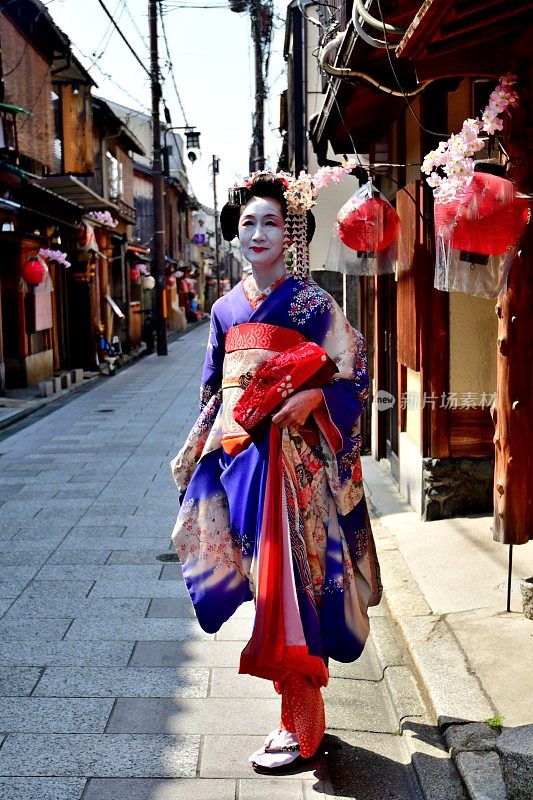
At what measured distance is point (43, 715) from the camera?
4.39m

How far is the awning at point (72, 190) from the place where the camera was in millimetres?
19625

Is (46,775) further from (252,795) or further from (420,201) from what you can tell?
(420,201)

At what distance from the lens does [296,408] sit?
3.92 meters

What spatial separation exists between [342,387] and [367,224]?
4612 mm

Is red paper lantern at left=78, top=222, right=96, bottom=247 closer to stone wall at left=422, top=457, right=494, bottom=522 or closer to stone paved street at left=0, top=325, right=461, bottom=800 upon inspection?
stone paved street at left=0, top=325, right=461, bottom=800

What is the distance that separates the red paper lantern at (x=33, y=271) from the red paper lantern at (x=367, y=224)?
12.0 m

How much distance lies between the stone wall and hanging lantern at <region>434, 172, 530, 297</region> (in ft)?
9.81

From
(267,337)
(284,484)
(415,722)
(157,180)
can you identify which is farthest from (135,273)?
(284,484)

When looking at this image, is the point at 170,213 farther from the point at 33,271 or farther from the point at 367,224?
the point at 367,224

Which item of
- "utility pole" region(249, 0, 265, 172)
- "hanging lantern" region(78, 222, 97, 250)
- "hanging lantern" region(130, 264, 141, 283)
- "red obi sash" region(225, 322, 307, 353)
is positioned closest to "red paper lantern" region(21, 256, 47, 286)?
"hanging lantern" region(78, 222, 97, 250)

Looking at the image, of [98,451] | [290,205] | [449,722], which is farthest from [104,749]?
[98,451]

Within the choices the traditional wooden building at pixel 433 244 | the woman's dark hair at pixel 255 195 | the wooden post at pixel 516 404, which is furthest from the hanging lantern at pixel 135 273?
the woman's dark hair at pixel 255 195

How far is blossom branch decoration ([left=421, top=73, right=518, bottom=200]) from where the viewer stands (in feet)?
15.6

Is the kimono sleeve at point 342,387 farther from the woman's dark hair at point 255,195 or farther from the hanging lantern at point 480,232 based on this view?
the hanging lantern at point 480,232
